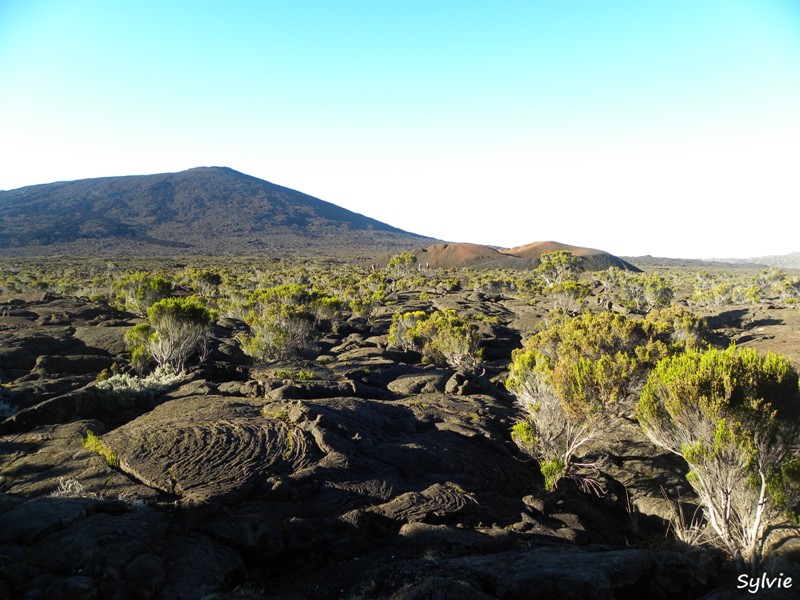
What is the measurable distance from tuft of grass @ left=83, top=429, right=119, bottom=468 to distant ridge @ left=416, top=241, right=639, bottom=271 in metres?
105

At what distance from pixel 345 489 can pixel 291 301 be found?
2620cm

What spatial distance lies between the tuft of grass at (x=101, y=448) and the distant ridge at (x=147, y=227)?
122065 mm

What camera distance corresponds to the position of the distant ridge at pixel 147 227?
127 meters

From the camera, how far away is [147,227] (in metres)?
158

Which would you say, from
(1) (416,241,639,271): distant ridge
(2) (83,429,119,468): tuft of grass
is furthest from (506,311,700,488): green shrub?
(1) (416,241,639,271): distant ridge

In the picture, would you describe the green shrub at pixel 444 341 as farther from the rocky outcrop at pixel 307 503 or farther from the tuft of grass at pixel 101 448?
the tuft of grass at pixel 101 448

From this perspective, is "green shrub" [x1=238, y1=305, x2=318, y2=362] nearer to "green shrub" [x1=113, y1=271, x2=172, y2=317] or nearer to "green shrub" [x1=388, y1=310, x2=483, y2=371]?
"green shrub" [x1=388, y1=310, x2=483, y2=371]

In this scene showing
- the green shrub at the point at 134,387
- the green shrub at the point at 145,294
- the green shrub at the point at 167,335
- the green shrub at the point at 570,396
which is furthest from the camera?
the green shrub at the point at 145,294

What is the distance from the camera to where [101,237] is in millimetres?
136250

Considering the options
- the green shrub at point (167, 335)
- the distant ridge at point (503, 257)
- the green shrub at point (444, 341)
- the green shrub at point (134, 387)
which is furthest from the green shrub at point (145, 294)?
the distant ridge at point (503, 257)

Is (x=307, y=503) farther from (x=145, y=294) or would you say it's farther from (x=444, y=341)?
(x=145, y=294)

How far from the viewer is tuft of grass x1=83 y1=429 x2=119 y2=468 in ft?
30.9

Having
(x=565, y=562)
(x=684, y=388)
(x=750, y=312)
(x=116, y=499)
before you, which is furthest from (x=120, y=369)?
(x=750, y=312)

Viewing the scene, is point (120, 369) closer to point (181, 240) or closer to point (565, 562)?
point (565, 562)
